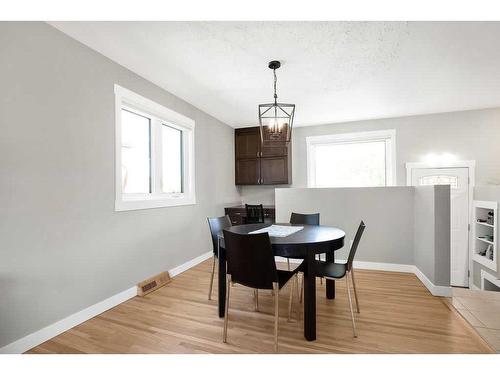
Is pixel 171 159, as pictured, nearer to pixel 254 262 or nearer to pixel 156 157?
pixel 156 157

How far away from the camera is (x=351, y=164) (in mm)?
5078

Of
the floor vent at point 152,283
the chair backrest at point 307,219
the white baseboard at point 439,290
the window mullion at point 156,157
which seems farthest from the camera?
the window mullion at point 156,157

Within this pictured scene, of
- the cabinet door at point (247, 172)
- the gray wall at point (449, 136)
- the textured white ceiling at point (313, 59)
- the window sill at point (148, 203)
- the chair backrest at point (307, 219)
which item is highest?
the textured white ceiling at point (313, 59)

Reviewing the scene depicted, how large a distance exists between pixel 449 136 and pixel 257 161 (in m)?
3.42

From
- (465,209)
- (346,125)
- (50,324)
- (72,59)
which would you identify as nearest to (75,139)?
(72,59)

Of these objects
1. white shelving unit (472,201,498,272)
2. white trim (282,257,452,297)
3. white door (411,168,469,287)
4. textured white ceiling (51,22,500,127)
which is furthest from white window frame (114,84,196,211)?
white shelving unit (472,201,498,272)

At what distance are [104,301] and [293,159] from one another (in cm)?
408

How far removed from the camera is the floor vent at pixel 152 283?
9.39ft

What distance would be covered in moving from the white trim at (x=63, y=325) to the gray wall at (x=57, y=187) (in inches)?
1.9

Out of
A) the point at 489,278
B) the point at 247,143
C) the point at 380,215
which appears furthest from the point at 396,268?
the point at 247,143

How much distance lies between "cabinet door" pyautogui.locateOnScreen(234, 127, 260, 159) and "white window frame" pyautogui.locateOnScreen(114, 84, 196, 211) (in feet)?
4.97

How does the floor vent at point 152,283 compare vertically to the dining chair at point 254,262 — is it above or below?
below

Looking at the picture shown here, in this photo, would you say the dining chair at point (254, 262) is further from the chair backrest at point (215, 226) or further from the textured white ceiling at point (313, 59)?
the textured white ceiling at point (313, 59)

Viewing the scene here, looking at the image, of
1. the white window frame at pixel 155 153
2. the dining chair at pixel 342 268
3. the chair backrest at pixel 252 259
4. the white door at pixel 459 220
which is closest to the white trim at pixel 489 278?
the white door at pixel 459 220
